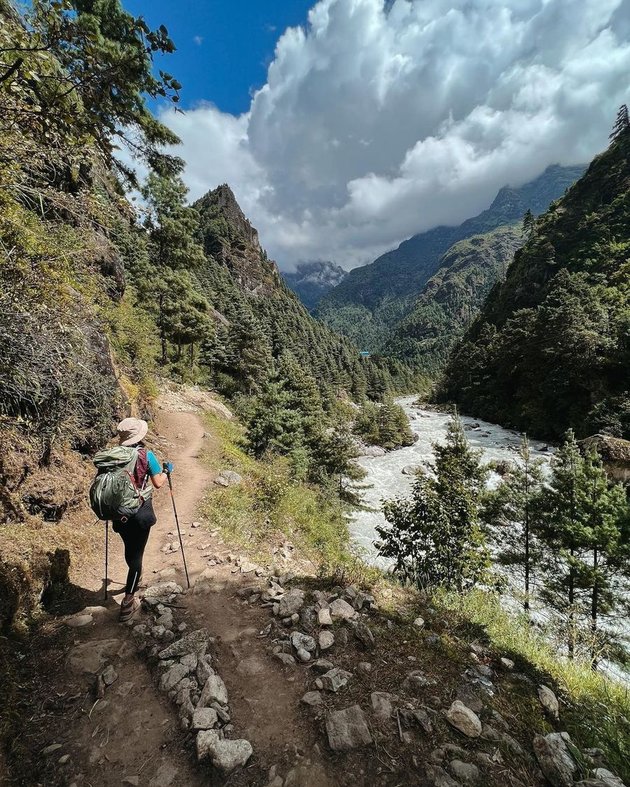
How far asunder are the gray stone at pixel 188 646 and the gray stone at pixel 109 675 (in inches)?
16.5

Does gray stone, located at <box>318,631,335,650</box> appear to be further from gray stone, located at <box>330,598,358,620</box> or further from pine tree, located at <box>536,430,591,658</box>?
pine tree, located at <box>536,430,591,658</box>

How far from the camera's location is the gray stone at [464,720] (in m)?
2.74

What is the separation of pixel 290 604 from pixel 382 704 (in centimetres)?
172

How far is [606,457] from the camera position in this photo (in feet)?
78.6

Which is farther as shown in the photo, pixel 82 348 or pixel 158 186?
pixel 158 186

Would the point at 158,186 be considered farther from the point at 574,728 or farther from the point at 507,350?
the point at 507,350

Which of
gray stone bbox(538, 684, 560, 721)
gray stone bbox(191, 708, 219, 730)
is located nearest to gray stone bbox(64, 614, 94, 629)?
gray stone bbox(191, 708, 219, 730)

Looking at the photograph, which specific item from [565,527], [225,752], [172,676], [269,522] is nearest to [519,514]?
[565,527]

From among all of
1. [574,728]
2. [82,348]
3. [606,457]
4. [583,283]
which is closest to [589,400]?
[606,457]

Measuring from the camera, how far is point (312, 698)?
3.15 metres

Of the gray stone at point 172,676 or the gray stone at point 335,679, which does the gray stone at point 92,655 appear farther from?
the gray stone at point 335,679

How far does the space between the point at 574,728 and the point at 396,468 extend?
98.8 ft

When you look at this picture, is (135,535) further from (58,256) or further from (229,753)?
(58,256)

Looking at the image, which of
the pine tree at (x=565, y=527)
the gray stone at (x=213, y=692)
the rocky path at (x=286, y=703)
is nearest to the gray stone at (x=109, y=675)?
the rocky path at (x=286, y=703)
